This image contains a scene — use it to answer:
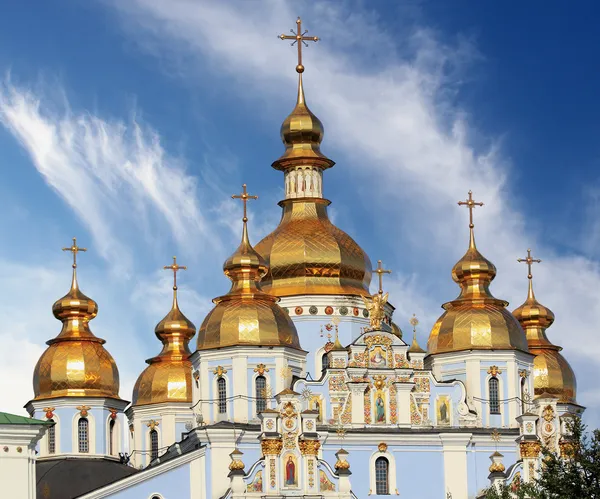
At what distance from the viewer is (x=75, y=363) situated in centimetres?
8325

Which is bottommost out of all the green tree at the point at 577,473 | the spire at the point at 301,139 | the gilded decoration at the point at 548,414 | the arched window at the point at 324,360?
the green tree at the point at 577,473

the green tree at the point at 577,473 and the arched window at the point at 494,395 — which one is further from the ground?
the arched window at the point at 494,395

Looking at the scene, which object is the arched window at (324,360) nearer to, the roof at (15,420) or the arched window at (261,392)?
the arched window at (261,392)

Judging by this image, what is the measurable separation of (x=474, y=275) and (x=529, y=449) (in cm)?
828

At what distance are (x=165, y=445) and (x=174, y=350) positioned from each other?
12.5 ft

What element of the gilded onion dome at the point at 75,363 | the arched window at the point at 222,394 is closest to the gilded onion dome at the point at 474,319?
Result: the arched window at the point at 222,394

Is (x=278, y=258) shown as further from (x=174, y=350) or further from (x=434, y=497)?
(x=434, y=497)

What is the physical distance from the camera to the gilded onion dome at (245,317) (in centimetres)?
7544

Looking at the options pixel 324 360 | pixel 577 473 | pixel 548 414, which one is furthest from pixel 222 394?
pixel 577 473

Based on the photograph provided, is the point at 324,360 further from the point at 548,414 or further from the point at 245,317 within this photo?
the point at 548,414

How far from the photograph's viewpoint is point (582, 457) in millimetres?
53875

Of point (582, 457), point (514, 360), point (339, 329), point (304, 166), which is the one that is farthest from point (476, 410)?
point (582, 457)

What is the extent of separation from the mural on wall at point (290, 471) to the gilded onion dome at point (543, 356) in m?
15.9

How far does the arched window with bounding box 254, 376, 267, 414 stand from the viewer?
7469cm
